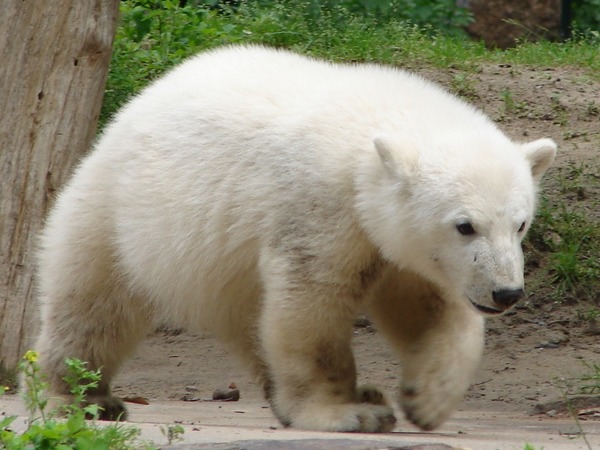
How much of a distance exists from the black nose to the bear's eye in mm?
267

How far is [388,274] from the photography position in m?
5.25

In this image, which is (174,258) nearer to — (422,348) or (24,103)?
(422,348)

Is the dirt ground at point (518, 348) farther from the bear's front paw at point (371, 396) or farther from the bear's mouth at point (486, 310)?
the bear's mouth at point (486, 310)

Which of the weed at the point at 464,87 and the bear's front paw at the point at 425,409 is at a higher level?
the weed at the point at 464,87

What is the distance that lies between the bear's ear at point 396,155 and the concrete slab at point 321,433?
1.08 meters

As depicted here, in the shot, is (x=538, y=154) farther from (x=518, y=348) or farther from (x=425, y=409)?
(x=518, y=348)

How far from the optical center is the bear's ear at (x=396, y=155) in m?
4.80

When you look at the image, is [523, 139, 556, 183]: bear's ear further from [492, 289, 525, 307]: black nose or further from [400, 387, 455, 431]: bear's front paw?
[400, 387, 455, 431]: bear's front paw

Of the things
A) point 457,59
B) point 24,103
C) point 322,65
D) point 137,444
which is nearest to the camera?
point 137,444

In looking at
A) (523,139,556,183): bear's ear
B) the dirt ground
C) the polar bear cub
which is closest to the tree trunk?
the polar bear cub

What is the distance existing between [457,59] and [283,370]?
582 centimetres

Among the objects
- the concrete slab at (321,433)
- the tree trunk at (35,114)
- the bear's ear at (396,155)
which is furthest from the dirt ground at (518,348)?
the bear's ear at (396,155)

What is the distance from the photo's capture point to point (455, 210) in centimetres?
473

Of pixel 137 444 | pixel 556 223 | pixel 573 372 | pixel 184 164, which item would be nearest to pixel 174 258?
pixel 184 164
